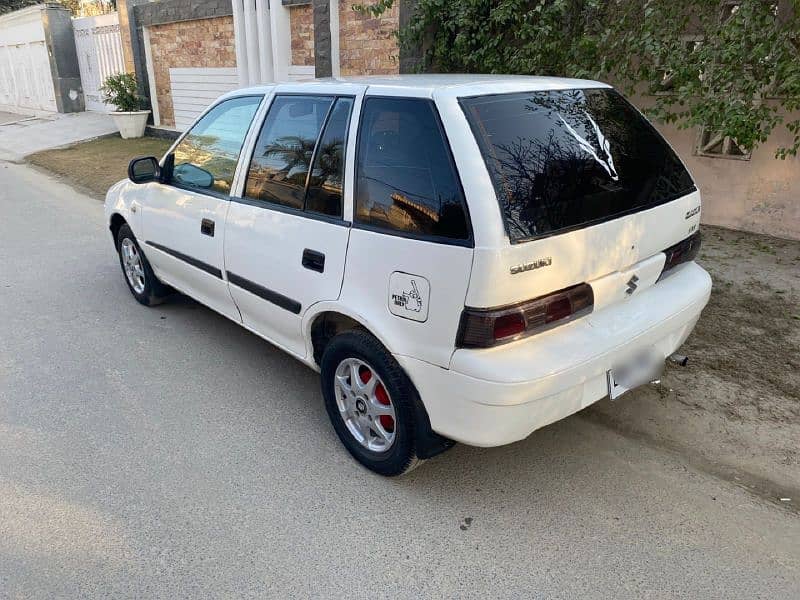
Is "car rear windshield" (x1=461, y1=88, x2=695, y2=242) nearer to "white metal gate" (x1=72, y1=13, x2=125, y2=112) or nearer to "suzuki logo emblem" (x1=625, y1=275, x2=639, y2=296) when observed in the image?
"suzuki logo emblem" (x1=625, y1=275, x2=639, y2=296)

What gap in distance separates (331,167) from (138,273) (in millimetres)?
2830

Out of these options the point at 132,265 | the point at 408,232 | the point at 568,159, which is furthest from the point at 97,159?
the point at 568,159

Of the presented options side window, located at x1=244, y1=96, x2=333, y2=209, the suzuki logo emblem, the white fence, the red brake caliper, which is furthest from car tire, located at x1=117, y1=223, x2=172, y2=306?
the white fence

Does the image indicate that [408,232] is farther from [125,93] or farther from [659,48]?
[125,93]

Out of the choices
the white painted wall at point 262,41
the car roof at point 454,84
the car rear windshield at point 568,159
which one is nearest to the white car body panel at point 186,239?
the car roof at point 454,84

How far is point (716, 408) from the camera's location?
11.4ft

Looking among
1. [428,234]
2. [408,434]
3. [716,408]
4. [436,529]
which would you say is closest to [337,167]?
[428,234]

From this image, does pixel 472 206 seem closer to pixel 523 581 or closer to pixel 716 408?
pixel 523 581

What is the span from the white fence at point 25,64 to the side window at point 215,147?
62.5ft

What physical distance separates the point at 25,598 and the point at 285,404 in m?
1.63

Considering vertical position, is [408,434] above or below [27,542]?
above

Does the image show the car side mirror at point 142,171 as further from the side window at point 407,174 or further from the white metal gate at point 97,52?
the white metal gate at point 97,52

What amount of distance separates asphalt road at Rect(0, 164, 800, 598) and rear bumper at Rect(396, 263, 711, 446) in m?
0.50

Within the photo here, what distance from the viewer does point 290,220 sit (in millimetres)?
3160
